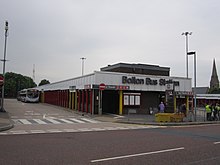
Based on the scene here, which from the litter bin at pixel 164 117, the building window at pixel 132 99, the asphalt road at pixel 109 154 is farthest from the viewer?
the building window at pixel 132 99

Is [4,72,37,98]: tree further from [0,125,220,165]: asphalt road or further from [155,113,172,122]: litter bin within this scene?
[0,125,220,165]: asphalt road

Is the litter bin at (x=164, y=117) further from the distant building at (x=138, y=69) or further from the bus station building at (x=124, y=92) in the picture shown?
the distant building at (x=138, y=69)

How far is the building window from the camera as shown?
34000mm

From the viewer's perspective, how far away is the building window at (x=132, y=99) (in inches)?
1339

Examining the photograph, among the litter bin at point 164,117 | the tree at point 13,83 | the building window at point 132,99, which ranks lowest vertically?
the litter bin at point 164,117

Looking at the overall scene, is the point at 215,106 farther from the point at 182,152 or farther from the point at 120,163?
the point at 120,163

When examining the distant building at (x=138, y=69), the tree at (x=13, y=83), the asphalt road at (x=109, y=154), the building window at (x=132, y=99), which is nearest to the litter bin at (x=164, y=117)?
the building window at (x=132, y=99)

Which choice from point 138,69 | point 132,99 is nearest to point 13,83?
point 138,69

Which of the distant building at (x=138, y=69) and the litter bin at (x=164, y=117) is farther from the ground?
the distant building at (x=138, y=69)

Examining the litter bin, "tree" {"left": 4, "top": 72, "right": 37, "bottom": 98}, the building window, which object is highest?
"tree" {"left": 4, "top": 72, "right": 37, "bottom": 98}

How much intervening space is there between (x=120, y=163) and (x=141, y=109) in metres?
27.7

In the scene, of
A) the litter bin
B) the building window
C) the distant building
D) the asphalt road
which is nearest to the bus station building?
the building window

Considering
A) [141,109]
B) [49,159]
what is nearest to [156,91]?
[141,109]

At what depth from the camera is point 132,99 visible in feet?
Answer: 113
